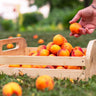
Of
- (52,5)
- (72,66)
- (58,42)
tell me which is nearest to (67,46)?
(58,42)

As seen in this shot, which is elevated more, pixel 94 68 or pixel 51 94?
pixel 94 68

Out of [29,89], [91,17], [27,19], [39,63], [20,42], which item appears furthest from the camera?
[27,19]

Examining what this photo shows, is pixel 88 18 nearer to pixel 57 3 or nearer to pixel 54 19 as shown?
pixel 54 19

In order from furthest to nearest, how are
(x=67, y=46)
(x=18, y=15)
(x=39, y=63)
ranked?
(x=18, y=15)
(x=67, y=46)
(x=39, y=63)

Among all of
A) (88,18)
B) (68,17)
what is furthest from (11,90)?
(68,17)

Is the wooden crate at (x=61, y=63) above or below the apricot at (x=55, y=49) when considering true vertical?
below

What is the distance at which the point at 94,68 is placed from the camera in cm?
381

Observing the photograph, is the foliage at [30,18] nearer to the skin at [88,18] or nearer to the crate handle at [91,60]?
the skin at [88,18]

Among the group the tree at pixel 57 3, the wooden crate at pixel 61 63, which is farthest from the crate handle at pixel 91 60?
the tree at pixel 57 3

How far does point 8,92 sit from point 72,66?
4.85 ft

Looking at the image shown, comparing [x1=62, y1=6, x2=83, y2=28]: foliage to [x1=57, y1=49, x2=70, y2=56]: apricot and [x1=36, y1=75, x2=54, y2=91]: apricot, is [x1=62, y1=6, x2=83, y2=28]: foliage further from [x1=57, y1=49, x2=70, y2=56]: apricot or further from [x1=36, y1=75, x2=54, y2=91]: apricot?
[x1=36, y1=75, x2=54, y2=91]: apricot

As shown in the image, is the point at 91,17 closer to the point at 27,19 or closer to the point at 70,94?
the point at 70,94

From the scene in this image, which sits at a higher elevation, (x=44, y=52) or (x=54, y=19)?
(x=54, y=19)

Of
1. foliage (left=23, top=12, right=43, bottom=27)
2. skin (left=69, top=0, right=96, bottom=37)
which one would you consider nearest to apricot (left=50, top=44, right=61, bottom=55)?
skin (left=69, top=0, right=96, bottom=37)
